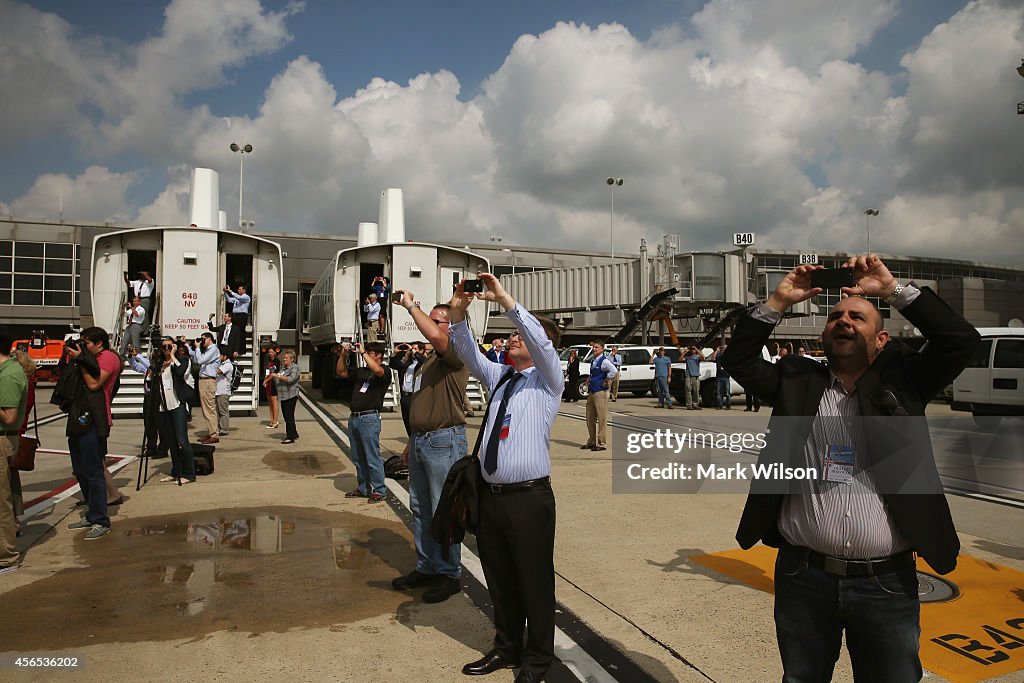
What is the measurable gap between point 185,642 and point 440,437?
1.94 meters

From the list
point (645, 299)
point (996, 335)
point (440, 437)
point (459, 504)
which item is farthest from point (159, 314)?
point (645, 299)

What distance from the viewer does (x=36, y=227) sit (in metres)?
36.2

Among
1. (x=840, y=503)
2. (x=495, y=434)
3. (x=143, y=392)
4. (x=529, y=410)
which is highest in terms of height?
(x=529, y=410)

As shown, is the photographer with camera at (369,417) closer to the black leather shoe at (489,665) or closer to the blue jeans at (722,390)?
the black leather shoe at (489,665)

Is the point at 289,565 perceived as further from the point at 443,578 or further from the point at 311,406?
the point at 311,406

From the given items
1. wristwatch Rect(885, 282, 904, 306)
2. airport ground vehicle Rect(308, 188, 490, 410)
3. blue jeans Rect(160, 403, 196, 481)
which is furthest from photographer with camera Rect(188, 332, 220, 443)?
wristwatch Rect(885, 282, 904, 306)

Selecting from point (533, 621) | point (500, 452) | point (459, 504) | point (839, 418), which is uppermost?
point (839, 418)

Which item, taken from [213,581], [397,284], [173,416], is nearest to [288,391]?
[173,416]

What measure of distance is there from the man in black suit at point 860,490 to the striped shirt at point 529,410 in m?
1.21

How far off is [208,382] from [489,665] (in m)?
10.1

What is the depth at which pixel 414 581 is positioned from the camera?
15.9ft

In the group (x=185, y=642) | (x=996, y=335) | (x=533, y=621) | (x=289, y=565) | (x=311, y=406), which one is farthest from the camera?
(x=311, y=406)

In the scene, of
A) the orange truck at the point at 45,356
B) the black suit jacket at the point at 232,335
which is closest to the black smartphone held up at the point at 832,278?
the black suit jacket at the point at 232,335

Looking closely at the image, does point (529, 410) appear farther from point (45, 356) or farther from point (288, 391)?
point (45, 356)
